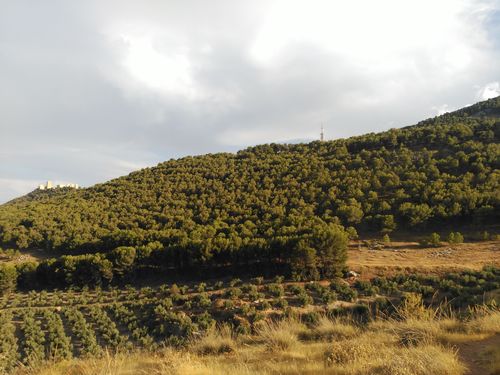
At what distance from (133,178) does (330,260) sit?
58.6 m

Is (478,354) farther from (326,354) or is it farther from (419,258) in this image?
(419,258)

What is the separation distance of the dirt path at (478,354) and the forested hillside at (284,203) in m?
20.9

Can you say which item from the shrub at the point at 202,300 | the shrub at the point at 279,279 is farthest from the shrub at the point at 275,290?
the shrub at the point at 202,300

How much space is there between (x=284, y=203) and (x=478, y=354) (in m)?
42.2

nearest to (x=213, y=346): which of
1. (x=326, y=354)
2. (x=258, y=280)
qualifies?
(x=326, y=354)

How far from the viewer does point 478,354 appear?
17.9 ft

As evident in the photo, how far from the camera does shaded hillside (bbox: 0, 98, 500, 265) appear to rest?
3575 centimetres

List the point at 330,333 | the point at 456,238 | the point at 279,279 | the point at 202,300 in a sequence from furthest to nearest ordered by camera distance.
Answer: the point at 456,238 < the point at 279,279 < the point at 202,300 < the point at 330,333

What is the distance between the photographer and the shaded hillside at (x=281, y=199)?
3575cm

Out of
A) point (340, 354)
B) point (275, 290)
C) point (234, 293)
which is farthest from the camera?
point (234, 293)

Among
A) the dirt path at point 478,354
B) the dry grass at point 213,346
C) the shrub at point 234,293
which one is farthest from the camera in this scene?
the shrub at point 234,293

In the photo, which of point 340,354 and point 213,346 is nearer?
point 340,354

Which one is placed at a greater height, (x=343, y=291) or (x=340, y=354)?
(x=340, y=354)

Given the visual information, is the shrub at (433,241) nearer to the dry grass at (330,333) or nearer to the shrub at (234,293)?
the shrub at (234,293)
